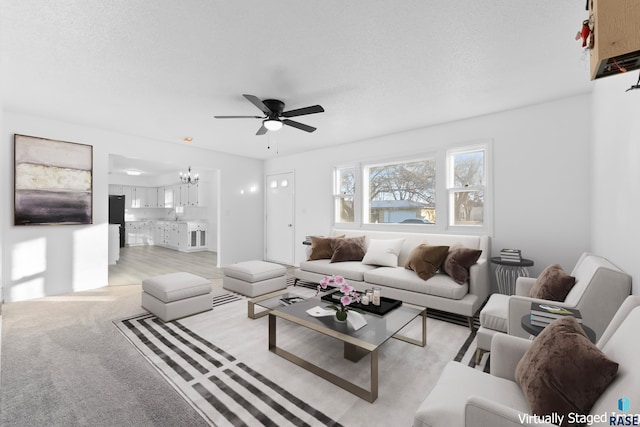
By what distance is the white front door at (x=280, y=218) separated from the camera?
22.0 feet

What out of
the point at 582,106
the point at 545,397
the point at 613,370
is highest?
the point at 582,106

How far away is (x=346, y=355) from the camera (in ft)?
8.00

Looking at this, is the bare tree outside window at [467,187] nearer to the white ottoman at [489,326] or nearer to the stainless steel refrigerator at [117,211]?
the white ottoman at [489,326]

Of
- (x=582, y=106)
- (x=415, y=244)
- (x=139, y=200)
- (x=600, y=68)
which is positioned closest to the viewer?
(x=600, y=68)

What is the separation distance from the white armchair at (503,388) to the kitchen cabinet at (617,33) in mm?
1015

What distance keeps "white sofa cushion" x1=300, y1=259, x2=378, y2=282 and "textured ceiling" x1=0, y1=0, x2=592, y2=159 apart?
7.36 feet

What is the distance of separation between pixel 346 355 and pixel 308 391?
54cm

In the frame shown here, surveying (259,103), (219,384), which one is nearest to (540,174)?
(259,103)

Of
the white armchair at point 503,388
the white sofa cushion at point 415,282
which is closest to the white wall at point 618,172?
the white armchair at point 503,388

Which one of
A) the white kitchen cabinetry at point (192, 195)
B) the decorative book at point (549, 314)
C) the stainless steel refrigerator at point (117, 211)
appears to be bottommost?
the decorative book at point (549, 314)

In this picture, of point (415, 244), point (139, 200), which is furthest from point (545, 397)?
point (139, 200)

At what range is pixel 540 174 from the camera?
12.1ft

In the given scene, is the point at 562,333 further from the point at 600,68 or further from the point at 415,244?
the point at 415,244

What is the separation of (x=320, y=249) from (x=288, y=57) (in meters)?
3.09
